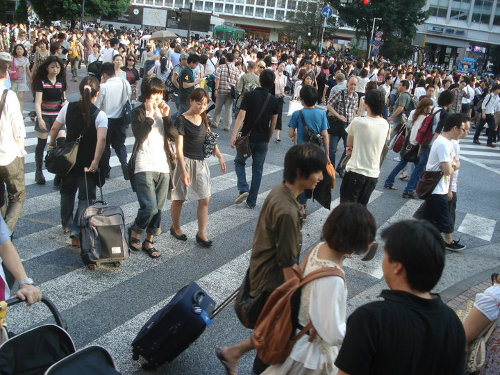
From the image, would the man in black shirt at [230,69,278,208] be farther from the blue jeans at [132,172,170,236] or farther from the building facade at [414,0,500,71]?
the building facade at [414,0,500,71]

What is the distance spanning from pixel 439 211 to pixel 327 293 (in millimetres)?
4533

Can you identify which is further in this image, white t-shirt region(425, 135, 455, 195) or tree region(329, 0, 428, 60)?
tree region(329, 0, 428, 60)

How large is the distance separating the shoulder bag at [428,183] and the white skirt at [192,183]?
8.85 feet

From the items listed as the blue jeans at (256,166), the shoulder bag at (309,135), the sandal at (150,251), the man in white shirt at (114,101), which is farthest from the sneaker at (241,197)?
the sandal at (150,251)

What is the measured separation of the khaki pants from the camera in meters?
5.39

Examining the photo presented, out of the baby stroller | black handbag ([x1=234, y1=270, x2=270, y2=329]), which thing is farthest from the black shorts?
the baby stroller

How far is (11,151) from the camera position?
17.5ft

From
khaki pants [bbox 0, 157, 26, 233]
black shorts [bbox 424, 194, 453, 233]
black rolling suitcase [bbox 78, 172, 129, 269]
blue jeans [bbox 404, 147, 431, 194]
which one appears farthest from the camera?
blue jeans [bbox 404, 147, 431, 194]

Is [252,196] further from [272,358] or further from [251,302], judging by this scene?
[272,358]

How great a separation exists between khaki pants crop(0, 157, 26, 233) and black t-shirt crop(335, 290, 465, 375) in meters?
4.39

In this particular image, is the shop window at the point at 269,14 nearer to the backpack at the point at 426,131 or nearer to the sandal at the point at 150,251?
the backpack at the point at 426,131

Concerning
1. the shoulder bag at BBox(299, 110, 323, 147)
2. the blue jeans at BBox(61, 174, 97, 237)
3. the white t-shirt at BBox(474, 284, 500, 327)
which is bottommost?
the blue jeans at BBox(61, 174, 97, 237)

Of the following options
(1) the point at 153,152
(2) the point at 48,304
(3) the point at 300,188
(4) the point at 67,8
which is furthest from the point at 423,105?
(4) the point at 67,8

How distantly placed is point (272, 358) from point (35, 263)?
3.45 m
